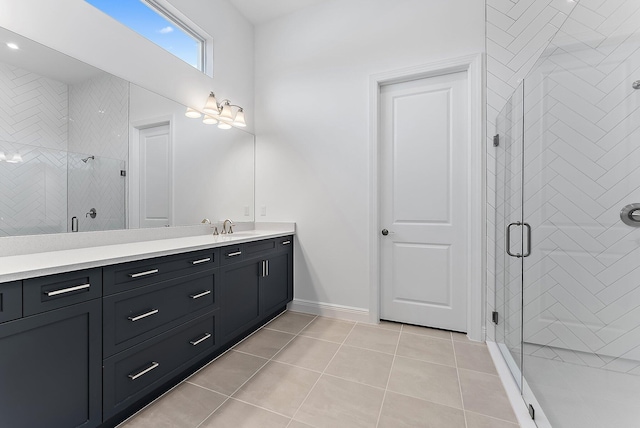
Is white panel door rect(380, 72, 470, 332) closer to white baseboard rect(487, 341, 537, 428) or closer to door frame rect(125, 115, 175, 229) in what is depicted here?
white baseboard rect(487, 341, 537, 428)

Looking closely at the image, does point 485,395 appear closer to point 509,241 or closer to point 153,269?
point 509,241

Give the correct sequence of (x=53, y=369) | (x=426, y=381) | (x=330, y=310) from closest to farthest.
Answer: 1. (x=53, y=369)
2. (x=426, y=381)
3. (x=330, y=310)

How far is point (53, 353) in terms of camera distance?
1.10 metres

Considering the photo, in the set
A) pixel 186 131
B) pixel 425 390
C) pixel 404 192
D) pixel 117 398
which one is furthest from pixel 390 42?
pixel 117 398

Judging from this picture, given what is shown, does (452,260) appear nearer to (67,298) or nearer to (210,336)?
(210,336)

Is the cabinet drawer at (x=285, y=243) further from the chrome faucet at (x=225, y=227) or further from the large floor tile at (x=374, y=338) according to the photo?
Answer: the large floor tile at (x=374, y=338)

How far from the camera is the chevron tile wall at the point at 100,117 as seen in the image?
5.36 feet

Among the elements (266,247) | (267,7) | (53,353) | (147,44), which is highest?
(267,7)

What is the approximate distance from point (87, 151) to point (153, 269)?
0.88 meters

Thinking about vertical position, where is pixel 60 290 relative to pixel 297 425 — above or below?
above

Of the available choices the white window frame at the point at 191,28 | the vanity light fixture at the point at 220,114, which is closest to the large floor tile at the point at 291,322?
the vanity light fixture at the point at 220,114

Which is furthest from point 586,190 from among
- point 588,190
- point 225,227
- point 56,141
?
point 56,141

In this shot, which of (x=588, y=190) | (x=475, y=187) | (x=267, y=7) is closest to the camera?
(x=588, y=190)

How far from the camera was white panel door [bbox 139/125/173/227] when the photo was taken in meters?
2.03
